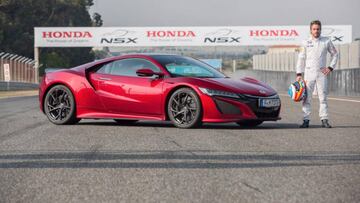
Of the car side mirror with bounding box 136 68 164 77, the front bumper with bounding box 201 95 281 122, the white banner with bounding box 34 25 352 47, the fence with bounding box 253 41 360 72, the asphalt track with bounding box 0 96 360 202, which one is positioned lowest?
the asphalt track with bounding box 0 96 360 202

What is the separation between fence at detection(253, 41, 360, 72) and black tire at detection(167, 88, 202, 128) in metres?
24.5

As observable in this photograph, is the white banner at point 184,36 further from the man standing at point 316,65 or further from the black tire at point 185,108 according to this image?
the black tire at point 185,108

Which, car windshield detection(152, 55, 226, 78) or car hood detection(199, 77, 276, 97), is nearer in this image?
car hood detection(199, 77, 276, 97)

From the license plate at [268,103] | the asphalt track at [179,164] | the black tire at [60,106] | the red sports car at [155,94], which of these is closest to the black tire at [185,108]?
the red sports car at [155,94]

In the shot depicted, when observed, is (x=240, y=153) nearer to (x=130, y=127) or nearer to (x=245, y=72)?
(x=130, y=127)

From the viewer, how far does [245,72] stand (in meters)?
57.8

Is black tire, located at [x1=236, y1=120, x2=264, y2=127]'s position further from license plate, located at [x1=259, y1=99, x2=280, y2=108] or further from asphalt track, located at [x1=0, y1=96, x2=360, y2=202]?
asphalt track, located at [x1=0, y1=96, x2=360, y2=202]

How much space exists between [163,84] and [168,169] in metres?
4.70

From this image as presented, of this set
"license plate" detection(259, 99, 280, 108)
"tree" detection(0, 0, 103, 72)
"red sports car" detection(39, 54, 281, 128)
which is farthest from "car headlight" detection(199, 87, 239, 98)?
"tree" detection(0, 0, 103, 72)

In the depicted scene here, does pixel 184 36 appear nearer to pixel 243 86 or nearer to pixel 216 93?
pixel 243 86

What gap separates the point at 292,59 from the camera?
5047cm

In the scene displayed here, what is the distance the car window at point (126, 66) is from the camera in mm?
11969

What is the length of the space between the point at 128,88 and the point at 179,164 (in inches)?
186

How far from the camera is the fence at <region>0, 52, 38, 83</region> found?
45612mm
